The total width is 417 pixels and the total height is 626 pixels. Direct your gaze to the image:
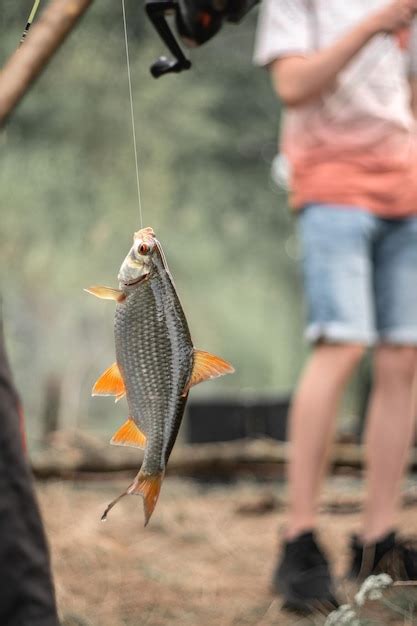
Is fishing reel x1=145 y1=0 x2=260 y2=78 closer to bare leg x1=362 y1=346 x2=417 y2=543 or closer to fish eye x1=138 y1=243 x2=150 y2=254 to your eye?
fish eye x1=138 y1=243 x2=150 y2=254

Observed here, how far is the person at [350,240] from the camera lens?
2389mm

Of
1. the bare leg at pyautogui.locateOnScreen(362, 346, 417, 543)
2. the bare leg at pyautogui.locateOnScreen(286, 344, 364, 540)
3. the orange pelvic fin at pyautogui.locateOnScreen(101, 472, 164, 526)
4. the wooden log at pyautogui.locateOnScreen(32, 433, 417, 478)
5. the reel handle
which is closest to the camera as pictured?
the orange pelvic fin at pyautogui.locateOnScreen(101, 472, 164, 526)

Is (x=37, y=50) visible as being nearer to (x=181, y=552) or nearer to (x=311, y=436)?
(x=311, y=436)

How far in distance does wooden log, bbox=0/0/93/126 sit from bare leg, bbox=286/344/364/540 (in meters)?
1.09

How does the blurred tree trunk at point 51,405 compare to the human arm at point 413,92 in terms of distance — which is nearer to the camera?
the human arm at point 413,92

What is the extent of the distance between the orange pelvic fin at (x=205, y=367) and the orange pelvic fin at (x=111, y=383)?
0.08 metres

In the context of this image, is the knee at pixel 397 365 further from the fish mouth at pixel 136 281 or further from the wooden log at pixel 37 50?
the fish mouth at pixel 136 281

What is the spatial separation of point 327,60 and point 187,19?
658 millimetres

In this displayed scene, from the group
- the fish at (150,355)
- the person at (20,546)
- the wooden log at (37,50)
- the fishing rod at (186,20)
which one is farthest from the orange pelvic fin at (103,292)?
the wooden log at (37,50)

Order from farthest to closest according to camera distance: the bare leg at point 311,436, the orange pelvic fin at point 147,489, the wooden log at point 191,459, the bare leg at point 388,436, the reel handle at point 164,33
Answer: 1. the wooden log at point 191,459
2. the bare leg at point 388,436
3. the bare leg at point 311,436
4. the reel handle at point 164,33
5. the orange pelvic fin at point 147,489

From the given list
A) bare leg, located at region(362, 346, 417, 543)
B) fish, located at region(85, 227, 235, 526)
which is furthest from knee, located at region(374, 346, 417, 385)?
fish, located at region(85, 227, 235, 526)

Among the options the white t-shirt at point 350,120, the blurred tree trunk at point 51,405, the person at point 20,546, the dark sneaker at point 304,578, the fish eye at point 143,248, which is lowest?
the blurred tree trunk at point 51,405

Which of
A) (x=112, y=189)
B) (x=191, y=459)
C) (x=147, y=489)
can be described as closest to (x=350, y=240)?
(x=147, y=489)

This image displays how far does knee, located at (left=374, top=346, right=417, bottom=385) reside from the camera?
2.54m
